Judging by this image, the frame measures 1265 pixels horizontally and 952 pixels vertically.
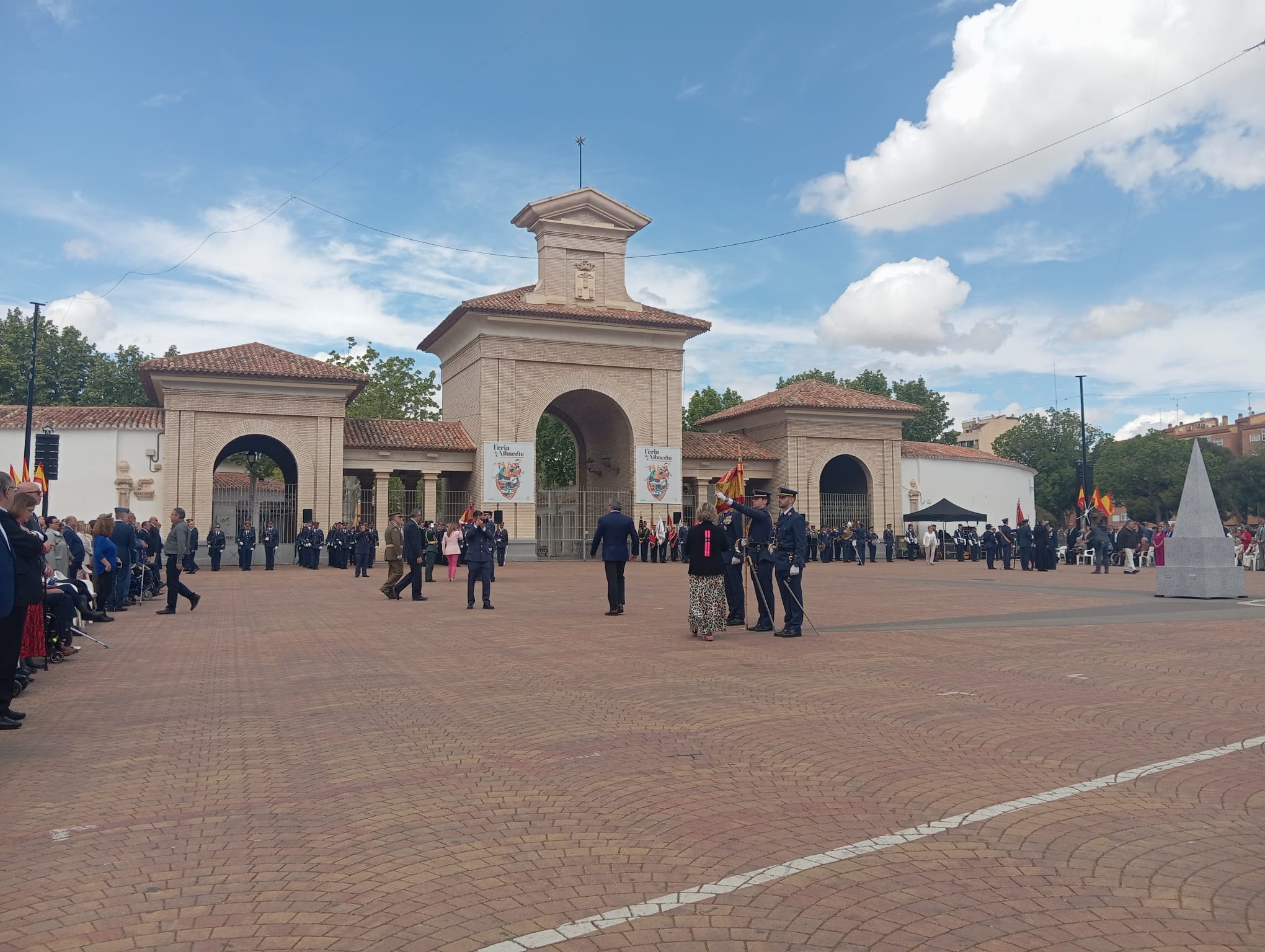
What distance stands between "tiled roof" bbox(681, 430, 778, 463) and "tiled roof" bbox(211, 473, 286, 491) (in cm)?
1655

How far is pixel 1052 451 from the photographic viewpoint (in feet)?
280

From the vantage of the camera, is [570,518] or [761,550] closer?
[761,550]

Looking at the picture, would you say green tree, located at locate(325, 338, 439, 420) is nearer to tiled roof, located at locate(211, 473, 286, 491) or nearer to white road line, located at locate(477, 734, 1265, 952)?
tiled roof, located at locate(211, 473, 286, 491)

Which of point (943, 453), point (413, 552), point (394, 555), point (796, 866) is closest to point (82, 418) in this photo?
point (394, 555)

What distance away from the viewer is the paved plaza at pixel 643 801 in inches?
146

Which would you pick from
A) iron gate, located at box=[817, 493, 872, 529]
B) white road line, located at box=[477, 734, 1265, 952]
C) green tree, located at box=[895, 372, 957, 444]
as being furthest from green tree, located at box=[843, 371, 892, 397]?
white road line, located at box=[477, 734, 1265, 952]

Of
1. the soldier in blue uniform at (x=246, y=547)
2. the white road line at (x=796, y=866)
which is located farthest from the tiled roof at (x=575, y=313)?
the white road line at (x=796, y=866)

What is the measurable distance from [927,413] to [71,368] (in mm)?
64002

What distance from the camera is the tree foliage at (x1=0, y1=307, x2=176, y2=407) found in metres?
58.4

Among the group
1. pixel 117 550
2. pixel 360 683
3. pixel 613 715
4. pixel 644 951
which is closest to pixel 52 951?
pixel 644 951

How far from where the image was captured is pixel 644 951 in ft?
11.3

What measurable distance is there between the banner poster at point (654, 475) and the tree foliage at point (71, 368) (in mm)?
34884

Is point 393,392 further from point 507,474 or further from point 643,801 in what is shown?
point 643,801

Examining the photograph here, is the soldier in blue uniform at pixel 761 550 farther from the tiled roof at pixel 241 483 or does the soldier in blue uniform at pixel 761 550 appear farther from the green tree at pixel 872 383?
the green tree at pixel 872 383
